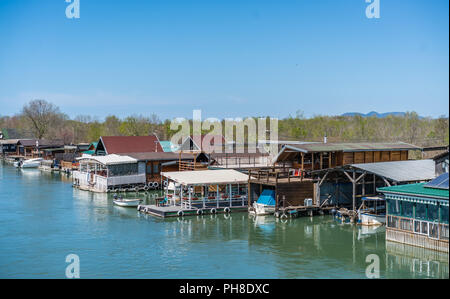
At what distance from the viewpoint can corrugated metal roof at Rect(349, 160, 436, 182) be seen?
31.4m

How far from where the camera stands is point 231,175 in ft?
129

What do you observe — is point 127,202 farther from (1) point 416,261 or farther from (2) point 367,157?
(1) point 416,261

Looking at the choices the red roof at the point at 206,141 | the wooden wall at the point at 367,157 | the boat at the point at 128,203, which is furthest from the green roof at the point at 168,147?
the wooden wall at the point at 367,157

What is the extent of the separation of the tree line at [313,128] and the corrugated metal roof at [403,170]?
36.4 meters

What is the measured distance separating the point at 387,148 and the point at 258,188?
10.7m

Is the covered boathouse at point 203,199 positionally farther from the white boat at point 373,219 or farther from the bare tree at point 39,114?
the bare tree at point 39,114

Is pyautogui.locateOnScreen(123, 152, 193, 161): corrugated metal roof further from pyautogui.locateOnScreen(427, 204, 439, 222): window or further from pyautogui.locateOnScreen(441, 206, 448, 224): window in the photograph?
pyautogui.locateOnScreen(441, 206, 448, 224): window

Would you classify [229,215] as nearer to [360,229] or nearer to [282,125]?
[360,229]

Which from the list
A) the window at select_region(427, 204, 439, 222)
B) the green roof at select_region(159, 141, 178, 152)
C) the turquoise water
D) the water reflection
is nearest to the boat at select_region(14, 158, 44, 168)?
the green roof at select_region(159, 141, 178, 152)

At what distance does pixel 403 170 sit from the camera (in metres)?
33.2

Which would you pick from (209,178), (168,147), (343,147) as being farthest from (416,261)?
(168,147)

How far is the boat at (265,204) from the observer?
3597 cm

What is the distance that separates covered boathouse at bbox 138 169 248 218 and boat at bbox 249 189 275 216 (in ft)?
5.66
